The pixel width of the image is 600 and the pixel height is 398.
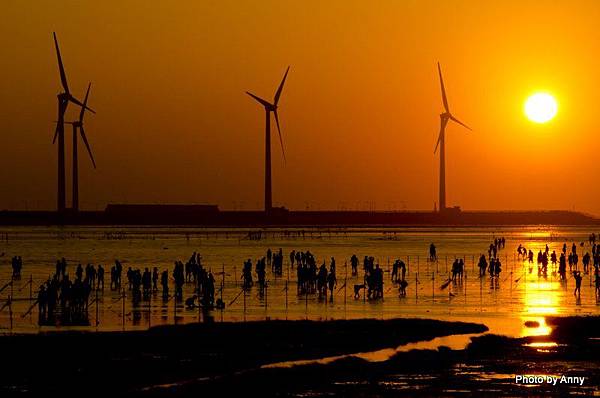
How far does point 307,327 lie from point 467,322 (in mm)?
7700

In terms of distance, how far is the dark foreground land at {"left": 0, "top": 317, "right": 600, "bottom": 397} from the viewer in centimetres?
3391

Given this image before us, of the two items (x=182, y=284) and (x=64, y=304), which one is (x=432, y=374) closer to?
(x=64, y=304)

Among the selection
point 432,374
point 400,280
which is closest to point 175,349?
point 432,374

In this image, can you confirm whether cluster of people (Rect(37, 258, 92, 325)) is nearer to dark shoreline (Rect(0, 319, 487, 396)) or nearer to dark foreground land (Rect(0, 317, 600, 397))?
dark shoreline (Rect(0, 319, 487, 396))

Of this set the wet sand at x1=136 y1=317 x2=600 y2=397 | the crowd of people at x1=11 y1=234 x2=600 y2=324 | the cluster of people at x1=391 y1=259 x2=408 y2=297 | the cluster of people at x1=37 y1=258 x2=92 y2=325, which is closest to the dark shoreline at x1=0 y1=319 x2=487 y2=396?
the wet sand at x1=136 y1=317 x2=600 y2=397

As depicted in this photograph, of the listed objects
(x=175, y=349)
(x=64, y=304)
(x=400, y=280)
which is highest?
(x=400, y=280)

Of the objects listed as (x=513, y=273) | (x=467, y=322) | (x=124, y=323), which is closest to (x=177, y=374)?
(x=124, y=323)

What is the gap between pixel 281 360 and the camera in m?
39.5

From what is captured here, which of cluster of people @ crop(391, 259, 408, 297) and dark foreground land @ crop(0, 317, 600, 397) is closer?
Answer: dark foreground land @ crop(0, 317, 600, 397)

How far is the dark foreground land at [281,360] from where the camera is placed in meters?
33.9

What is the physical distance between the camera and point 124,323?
51344 mm

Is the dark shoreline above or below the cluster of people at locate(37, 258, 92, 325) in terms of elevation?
below

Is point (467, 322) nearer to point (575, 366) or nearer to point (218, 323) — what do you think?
point (218, 323)

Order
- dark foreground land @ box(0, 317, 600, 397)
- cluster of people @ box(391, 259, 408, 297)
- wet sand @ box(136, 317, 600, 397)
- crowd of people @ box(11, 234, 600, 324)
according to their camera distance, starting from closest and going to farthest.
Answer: wet sand @ box(136, 317, 600, 397) < dark foreground land @ box(0, 317, 600, 397) < crowd of people @ box(11, 234, 600, 324) < cluster of people @ box(391, 259, 408, 297)
